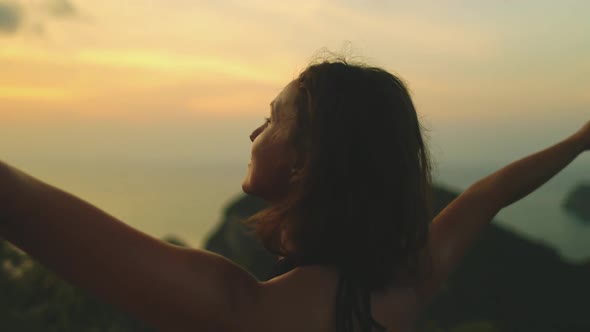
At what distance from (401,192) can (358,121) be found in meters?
0.12

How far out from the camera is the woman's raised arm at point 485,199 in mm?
1184

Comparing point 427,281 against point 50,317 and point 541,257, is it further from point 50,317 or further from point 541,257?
point 541,257

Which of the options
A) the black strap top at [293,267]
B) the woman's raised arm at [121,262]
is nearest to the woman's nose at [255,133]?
the black strap top at [293,267]

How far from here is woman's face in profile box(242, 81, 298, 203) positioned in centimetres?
A: 103

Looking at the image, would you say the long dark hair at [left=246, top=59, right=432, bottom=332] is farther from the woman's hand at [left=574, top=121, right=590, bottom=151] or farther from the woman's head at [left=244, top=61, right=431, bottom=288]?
the woman's hand at [left=574, top=121, right=590, bottom=151]

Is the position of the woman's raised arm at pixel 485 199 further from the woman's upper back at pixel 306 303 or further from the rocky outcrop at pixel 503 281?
the rocky outcrop at pixel 503 281

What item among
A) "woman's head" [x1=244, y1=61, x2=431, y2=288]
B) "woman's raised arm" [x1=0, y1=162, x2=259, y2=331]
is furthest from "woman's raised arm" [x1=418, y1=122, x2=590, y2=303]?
"woman's raised arm" [x1=0, y1=162, x2=259, y2=331]

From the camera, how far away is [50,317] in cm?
277

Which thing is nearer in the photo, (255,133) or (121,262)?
(121,262)

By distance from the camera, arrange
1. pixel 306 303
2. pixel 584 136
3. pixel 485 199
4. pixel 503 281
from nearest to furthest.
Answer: pixel 306 303 → pixel 485 199 → pixel 584 136 → pixel 503 281

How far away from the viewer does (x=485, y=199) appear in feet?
4.08

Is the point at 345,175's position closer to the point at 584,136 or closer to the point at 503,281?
the point at 584,136

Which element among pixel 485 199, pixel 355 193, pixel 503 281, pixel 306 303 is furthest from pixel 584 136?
pixel 503 281

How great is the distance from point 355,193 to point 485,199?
1.23ft
